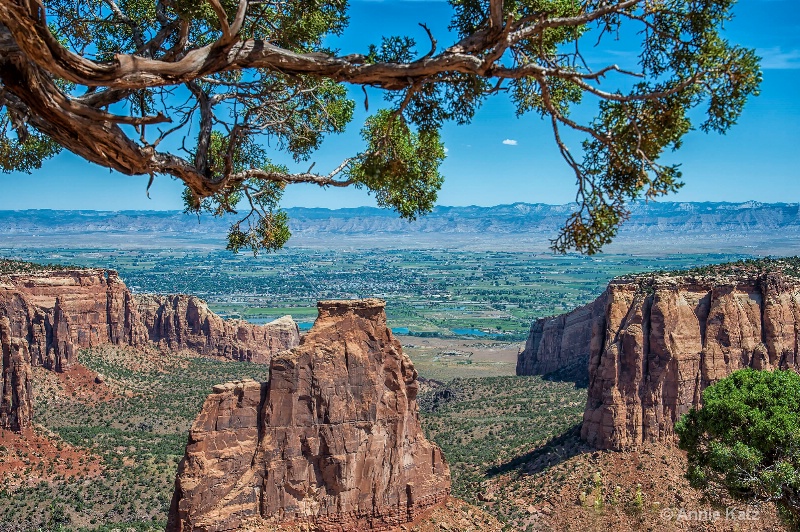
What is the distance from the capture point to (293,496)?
2794cm

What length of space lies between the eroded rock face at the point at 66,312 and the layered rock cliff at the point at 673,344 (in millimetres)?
43008

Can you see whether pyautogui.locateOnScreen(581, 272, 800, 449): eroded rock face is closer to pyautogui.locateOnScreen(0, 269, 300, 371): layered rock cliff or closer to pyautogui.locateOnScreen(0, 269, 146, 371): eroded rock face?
pyautogui.locateOnScreen(0, 269, 300, 371): layered rock cliff

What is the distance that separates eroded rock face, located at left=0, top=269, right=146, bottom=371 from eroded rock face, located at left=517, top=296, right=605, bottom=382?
43.2 m

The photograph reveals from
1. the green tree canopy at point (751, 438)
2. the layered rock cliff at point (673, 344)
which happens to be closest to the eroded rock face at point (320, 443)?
the green tree canopy at point (751, 438)

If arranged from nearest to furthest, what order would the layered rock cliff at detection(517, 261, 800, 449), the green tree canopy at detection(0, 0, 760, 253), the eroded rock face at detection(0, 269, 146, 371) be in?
the green tree canopy at detection(0, 0, 760, 253) < the layered rock cliff at detection(517, 261, 800, 449) < the eroded rock face at detection(0, 269, 146, 371)

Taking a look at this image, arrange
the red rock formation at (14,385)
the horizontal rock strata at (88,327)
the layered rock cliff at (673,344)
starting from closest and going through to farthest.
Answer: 1. the layered rock cliff at (673,344)
2. the red rock formation at (14,385)
3. the horizontal rock strata at (88,327)

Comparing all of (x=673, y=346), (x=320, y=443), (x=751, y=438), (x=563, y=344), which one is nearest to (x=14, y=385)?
(x=320, y=443)

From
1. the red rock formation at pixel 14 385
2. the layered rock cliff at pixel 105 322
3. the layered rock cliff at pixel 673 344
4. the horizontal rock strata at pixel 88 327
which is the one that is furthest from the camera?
the layered rock cliff at pixel 105 322

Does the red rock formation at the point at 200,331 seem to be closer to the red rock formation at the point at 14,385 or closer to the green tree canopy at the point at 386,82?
the red rock formation at the point at 14,385

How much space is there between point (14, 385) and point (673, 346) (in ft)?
125

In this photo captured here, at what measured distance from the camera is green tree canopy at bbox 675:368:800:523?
70.0 feet

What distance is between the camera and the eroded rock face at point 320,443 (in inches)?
1048

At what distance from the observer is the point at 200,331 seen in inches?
3597

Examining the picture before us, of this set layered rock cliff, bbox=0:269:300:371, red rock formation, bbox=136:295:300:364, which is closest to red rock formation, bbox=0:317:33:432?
layered rock cliff, bbox=0:269:300:371
